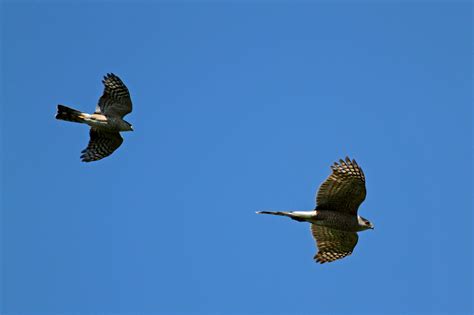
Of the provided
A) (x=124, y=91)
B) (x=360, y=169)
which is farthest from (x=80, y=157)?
(x=360, y=169)

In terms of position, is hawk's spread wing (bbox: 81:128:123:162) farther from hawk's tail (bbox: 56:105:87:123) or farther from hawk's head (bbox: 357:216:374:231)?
hawk's head (bbox: 357:216:374:231)

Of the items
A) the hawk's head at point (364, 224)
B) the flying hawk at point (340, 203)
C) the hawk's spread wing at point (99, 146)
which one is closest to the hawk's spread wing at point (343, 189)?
the flying hawk at point (340, 203)

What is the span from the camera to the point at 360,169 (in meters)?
14.8

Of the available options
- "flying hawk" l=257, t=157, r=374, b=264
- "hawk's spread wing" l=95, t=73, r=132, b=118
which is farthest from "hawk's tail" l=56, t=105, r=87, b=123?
"flying hawk" l=257, t=157, r=374, b=264

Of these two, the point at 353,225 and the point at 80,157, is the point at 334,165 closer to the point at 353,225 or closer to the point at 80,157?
the point at 353,225

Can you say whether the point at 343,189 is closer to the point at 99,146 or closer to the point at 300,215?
the point at 300,215

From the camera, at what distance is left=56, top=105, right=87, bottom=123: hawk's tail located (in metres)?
18.3

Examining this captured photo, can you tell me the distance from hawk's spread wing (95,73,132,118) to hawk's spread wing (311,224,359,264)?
19.3ft

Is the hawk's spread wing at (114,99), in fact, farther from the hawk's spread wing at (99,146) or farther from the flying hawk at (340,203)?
the flying hawk at (340,203)

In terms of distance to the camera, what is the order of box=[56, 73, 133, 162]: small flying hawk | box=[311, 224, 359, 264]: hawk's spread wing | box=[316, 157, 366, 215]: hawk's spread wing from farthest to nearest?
box=[56, 73, 133, 162]: small flying hawk
box=[311, 224, 359, 264]: hawk's spread wing
box=[316, 157, 366, 215]: hawk's spread wing

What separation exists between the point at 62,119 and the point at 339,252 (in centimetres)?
742

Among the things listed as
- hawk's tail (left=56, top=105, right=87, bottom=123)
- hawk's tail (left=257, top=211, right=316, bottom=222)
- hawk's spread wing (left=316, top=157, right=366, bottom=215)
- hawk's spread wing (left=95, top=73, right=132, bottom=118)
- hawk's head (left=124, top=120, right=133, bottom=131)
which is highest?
hawk's spread wing (left=95, top=73, right=132, bottom=118)

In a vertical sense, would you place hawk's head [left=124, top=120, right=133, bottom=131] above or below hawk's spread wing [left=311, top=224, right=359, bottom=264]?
above

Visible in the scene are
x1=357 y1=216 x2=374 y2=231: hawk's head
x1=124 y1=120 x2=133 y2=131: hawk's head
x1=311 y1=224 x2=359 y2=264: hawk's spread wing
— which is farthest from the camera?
x1=124 y1=120 x2=133 y2=131: hawk's head
